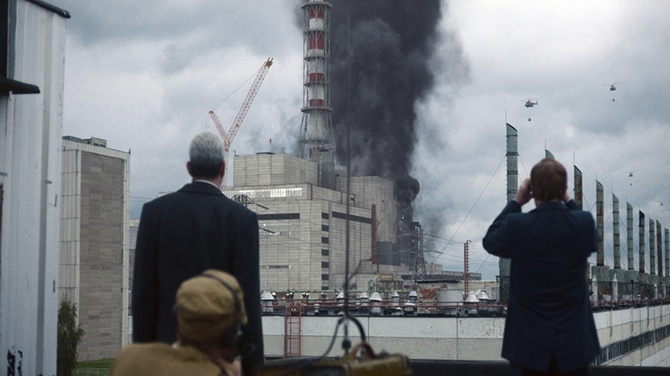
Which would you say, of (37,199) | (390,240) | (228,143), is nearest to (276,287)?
(390,240)

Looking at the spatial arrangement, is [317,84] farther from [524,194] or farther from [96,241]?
[524,194]

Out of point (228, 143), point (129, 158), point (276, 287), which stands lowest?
point (276, 287)

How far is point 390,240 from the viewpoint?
173 metres

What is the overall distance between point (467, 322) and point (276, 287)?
290ft

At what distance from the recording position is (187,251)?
4195 millimetres

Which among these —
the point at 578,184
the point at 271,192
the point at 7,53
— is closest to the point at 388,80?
the point at 271,192

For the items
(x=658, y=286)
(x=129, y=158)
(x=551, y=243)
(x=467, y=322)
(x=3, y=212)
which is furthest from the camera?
(x=658, y=286)

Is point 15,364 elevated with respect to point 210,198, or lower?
lower

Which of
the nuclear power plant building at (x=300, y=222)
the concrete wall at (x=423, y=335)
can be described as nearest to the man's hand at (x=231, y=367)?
the concrete wall at (x=423, y=335)

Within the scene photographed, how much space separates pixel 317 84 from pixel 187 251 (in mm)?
167625

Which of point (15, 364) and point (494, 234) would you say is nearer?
point (494, 234)

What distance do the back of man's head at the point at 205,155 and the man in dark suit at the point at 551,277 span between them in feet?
4.89

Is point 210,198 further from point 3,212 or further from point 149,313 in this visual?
point 3,212

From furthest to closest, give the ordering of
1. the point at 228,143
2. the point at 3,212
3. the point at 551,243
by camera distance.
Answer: the point at 228,143 → the point at 3,212 → the point at 551,243
